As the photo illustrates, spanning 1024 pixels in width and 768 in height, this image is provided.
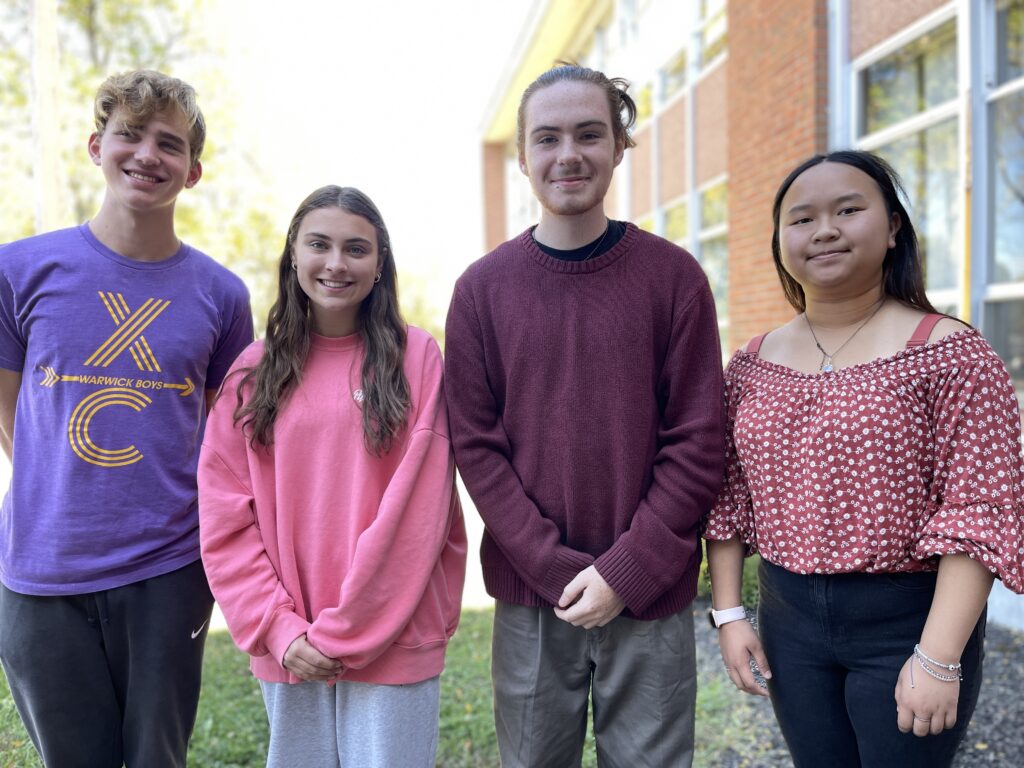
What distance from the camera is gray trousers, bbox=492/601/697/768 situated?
2.13 m

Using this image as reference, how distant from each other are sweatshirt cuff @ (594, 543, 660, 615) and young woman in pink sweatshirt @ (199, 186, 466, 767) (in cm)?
42

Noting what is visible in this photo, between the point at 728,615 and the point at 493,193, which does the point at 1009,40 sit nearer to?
the point at 728,615

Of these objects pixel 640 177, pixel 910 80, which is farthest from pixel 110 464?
pixel 640 177

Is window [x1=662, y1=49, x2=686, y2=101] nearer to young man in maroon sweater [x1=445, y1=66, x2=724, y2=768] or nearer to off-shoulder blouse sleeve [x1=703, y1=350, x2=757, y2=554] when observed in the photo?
young man in maroon sweater [x1=445, y1=66, x2=724, y2=768]

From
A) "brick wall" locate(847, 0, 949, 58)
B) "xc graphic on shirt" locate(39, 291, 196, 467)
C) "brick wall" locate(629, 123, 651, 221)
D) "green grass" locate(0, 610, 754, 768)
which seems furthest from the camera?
"brick wall" locate(629, 123, 651, 221)

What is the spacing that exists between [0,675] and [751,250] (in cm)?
694

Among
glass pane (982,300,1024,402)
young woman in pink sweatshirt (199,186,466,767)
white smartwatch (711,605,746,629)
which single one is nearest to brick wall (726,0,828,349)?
glass pane (982,300,1024,402)

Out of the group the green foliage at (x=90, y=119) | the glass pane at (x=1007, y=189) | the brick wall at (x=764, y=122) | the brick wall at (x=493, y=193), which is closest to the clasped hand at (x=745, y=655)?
the glass pane at (x=1007, y=189)

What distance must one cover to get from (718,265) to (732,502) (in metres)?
8.22

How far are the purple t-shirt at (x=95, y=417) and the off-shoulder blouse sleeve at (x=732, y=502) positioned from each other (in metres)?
1.40

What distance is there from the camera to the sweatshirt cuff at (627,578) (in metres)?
2.02

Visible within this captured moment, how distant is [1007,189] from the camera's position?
501cm

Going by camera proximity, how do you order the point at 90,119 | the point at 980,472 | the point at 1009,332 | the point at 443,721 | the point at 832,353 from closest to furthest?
the point at 980,472
the point at 832,353
the point at 443,721
the point at 1009,332
the point at 90,119

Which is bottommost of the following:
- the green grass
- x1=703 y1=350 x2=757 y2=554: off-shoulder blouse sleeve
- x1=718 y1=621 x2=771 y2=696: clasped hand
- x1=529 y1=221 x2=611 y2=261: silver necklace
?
the green grass
